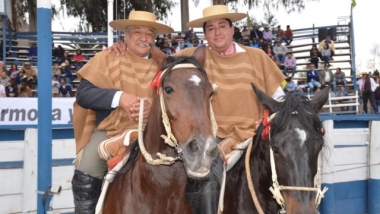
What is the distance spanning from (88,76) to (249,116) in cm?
139

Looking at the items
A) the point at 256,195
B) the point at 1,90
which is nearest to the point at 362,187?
the point at 256,195

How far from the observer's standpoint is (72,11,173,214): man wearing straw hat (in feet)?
12.1

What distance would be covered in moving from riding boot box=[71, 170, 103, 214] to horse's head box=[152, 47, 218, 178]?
1.13 meters

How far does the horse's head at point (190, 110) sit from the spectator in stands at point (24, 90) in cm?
1274

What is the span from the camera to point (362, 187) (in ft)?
23.1

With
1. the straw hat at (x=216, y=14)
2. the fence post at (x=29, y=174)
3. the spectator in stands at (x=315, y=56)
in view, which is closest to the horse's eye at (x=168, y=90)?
the straw hat at (x=216, y=14)

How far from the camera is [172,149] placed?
123 inches

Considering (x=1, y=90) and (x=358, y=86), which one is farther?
(x=358, y=86)

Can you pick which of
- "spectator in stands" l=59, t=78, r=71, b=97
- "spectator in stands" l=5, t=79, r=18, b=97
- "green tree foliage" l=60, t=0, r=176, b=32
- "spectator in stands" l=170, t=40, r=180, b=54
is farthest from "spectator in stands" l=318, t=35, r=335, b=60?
"spectator in stands" l=5, t=79, r=18, b=97

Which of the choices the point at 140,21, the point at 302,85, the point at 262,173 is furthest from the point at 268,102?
the point at 302,85

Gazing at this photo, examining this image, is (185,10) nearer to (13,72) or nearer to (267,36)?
(267,36)

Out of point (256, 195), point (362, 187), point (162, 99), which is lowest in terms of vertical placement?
point (362, 187)

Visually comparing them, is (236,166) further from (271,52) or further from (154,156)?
(271,52)

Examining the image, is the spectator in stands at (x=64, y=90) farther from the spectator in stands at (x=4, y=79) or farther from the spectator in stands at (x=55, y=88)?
the spectator in stands at (x=4, y=79)
